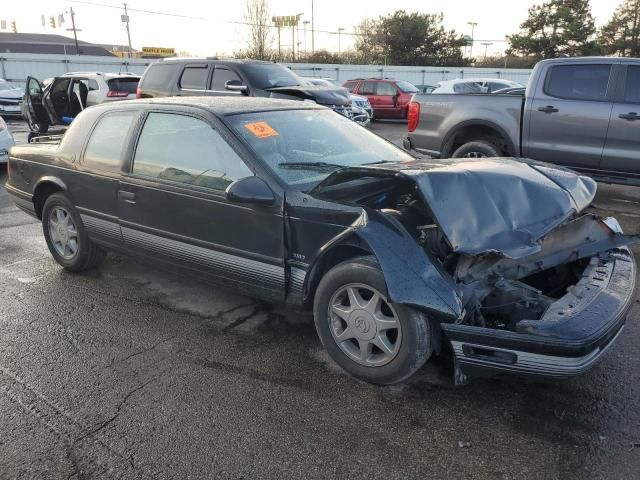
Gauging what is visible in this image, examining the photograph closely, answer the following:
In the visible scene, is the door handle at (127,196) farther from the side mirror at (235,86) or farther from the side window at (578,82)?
the side mirror at (235,86)

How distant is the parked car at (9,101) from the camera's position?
19688 mm

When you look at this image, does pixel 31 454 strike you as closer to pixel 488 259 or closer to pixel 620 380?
pixel 488 259

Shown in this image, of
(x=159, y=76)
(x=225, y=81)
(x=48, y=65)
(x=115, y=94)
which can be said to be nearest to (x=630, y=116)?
(x=225, y=81)

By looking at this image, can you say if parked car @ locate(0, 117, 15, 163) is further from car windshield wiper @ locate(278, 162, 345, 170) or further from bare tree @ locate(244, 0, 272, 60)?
bare tree @ locate(244, 0, 272, 60)

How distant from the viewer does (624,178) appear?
6.63 metres

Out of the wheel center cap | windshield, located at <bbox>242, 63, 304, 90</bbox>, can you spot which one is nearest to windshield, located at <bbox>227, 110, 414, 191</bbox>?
the wheel center cap

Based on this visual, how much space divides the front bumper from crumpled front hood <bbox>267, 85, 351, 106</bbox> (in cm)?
749

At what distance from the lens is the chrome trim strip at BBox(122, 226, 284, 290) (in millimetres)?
3449

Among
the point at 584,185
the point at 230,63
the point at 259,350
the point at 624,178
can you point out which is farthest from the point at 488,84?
the point at 259,350

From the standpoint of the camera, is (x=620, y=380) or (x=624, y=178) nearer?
(x=620, y=380)

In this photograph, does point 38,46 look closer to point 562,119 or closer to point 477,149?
point 477,149

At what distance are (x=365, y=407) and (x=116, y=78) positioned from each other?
42.1ft

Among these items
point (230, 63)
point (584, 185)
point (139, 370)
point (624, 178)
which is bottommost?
point (139, 370)

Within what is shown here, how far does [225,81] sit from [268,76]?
2.68ft
